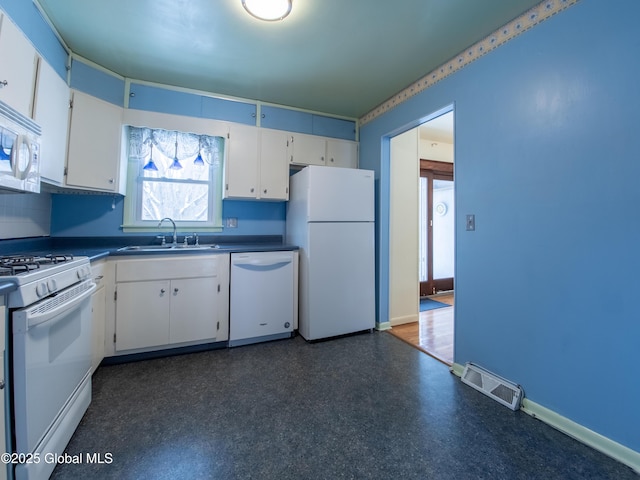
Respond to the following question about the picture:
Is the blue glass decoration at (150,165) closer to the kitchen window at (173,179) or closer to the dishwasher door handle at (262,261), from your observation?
the kitchen window at (173,179)

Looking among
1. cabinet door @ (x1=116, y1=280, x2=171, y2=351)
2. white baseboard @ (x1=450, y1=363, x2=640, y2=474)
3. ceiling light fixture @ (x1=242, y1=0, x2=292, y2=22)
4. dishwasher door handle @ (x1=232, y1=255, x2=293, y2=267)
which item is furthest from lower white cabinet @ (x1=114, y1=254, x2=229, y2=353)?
white baseboard @ (x1=450, y1=363, x2=640, y2=474)

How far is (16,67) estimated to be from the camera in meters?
1.42

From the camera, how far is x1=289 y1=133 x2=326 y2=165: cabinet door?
3.04 m

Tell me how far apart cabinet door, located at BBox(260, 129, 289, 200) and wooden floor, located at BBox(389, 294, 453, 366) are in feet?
6.34

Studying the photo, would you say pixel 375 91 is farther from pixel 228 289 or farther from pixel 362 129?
pixel 228 289

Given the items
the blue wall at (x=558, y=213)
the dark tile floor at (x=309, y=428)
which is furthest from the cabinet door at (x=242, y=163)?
the blue wall at (x=558, y=213)

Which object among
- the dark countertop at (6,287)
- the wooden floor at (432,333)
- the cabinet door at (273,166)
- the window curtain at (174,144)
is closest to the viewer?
the dark countertop at (6,287)

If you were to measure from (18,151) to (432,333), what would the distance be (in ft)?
11.1

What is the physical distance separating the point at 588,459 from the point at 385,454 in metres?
0.96

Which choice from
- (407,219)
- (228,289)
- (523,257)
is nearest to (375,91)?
(407,219)

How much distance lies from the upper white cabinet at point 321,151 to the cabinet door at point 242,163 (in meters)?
0.40

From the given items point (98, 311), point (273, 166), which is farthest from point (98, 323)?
point (273, 166)

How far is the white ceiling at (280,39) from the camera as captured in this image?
170cm

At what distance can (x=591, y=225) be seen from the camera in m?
1.43
